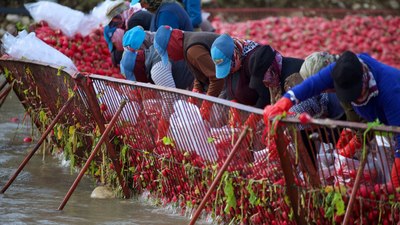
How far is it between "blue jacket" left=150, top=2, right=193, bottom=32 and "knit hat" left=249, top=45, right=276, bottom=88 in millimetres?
2260

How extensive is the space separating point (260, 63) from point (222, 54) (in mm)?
474

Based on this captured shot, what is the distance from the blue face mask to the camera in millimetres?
8695

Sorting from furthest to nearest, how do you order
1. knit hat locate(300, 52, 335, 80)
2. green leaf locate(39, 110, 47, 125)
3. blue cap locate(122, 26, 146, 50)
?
green leaf locate(39, 110, 47, 125)
blue cap locate(122, 26, 146, 50)
knit hat locate(300, 52, 335, 80)

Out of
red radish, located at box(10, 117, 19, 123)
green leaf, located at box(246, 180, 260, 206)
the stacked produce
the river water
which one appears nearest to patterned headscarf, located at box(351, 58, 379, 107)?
the stacked produce

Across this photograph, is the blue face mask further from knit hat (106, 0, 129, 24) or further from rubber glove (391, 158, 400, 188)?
rubber glove (391, 158, 400, 188)

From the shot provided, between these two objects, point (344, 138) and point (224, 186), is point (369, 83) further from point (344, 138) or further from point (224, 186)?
point (224, 186)

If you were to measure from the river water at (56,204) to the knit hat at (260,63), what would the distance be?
1.11 m

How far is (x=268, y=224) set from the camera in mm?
5961

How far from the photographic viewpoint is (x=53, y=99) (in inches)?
338

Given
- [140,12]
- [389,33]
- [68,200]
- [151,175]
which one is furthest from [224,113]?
[389,33]

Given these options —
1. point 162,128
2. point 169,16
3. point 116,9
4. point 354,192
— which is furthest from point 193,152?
point 116,9

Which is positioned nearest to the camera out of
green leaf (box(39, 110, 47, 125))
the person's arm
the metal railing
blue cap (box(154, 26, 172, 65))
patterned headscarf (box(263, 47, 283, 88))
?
the metal railing

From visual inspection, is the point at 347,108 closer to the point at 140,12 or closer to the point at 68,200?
the point at 68,200

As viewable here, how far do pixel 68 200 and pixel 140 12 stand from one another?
8.24ft
